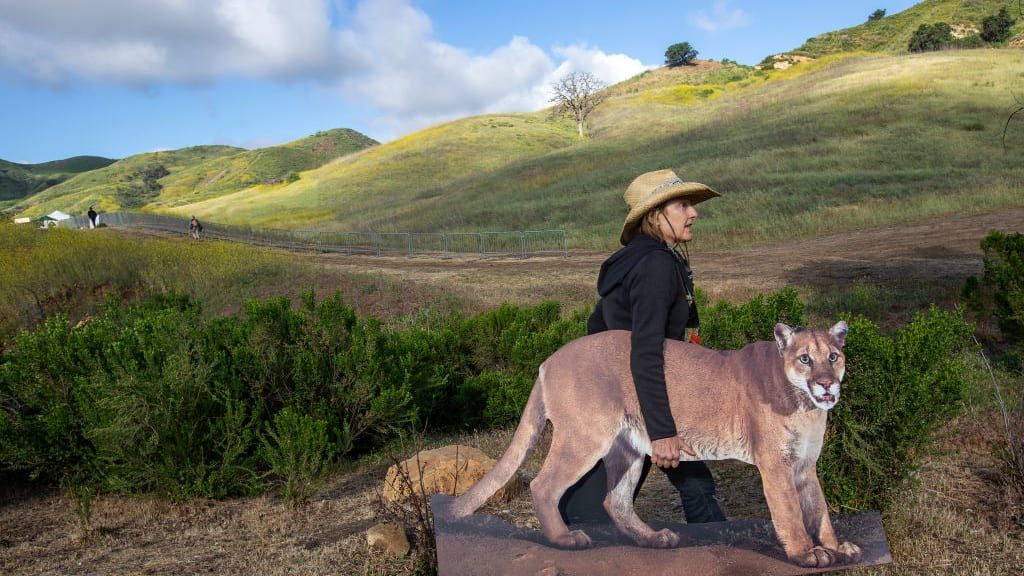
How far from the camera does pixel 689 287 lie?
334 centimetres

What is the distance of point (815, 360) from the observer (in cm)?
270

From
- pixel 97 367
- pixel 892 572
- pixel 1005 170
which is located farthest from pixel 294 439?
pixel 1005 170

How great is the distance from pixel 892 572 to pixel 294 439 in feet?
14.8

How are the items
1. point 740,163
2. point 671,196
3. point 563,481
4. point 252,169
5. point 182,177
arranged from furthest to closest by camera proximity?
point 182,177 < point 252,169 < point 740,163 < point 671,196 < point 563,481

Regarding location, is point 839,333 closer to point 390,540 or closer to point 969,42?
point 390,540

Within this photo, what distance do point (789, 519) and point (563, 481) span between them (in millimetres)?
879

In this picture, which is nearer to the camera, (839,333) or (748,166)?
(839,333)

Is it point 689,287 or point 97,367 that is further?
point 97,367

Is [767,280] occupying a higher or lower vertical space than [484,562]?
lower

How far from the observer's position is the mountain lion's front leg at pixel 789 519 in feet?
9.00

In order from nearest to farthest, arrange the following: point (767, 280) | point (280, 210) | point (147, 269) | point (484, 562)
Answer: point (484, 562), point (767, 280), point (147, 269), point (280, 210)

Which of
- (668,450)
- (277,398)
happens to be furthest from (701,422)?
(277,398)

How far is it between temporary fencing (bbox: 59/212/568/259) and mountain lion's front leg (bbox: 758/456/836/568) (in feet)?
81.9

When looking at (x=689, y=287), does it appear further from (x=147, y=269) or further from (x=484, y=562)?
(x=147, y=269)
